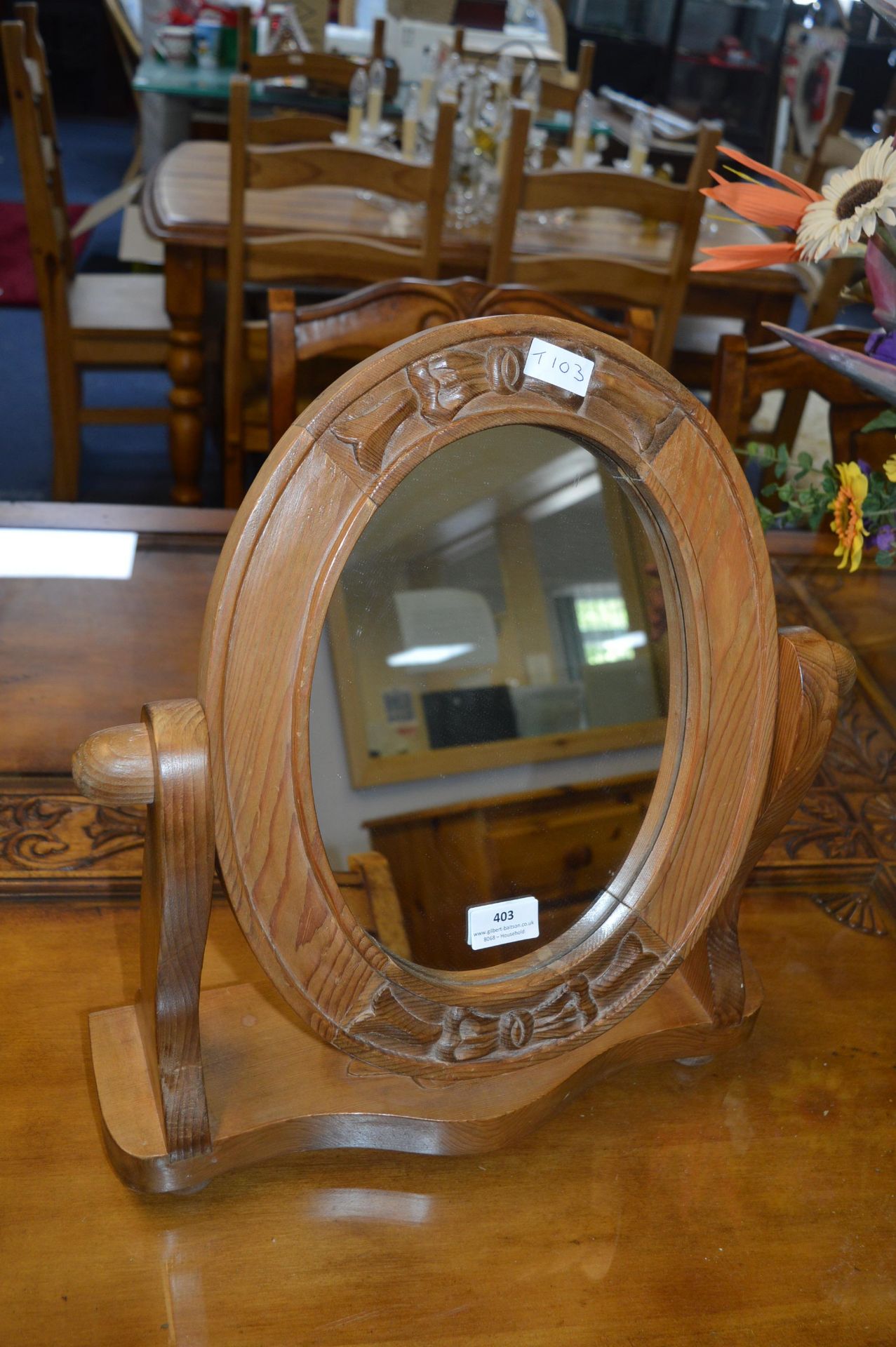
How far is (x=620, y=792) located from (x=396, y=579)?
176mm

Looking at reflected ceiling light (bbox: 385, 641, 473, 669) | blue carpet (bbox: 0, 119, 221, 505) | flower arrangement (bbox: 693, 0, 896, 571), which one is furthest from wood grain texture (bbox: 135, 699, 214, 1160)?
blue carpet (bbox: 0, 119, 221, 505)

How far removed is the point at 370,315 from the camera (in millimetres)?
1209

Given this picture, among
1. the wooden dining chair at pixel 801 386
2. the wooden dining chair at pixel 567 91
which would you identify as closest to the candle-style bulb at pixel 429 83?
the wooden dining chair at pixel 567 91

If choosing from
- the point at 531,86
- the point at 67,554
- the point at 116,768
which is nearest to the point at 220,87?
the point at 531,86

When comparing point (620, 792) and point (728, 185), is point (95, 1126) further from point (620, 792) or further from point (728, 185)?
point (728, 185)

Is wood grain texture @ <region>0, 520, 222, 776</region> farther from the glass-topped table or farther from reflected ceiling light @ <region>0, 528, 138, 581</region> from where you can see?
the glass-topped table

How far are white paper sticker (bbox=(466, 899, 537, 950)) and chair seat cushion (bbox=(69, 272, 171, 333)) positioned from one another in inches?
75.8

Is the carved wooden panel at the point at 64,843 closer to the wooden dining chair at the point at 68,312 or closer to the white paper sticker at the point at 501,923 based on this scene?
the white paper sticker at the point at 501,923

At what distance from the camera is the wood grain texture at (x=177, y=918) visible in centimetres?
49

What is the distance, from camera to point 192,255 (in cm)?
202

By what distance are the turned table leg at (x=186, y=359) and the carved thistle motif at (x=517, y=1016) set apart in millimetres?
1736

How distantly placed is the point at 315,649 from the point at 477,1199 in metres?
0.32

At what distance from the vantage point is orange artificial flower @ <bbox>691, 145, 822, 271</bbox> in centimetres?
68

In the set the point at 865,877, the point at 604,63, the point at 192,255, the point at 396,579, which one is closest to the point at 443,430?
the point at 396,579
